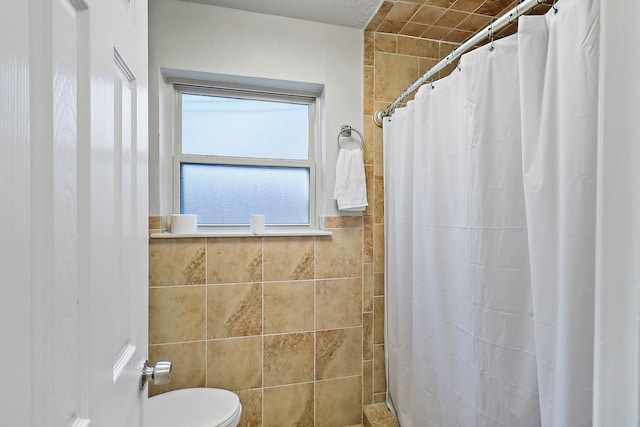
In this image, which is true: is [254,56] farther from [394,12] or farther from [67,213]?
[67,213]

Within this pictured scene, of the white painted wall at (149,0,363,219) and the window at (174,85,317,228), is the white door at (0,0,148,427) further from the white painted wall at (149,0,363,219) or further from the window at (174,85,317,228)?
the window at (174,85,317,228)

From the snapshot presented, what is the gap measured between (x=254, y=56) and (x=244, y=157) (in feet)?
1.85

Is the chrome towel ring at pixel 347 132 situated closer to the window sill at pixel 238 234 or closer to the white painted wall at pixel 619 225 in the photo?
the window sill at pixel 238 234

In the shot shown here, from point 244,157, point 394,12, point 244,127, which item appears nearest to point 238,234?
point 244,157

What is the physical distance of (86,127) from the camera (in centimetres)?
Result: 43

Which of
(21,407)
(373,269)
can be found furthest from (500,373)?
(21,407)

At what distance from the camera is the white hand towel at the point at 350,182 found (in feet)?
5.75

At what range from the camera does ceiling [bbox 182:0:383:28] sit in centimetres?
159

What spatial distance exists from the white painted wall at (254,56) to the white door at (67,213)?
1058mm

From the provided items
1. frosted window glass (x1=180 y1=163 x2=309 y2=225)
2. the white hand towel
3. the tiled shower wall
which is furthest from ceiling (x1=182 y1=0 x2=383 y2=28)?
frosted window glass (x1=180 y1=163 x2=309 y2=225)

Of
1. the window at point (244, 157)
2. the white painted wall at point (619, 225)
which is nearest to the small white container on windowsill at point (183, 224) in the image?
the window at point (244, 157)

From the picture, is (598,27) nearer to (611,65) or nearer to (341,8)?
(611,65)

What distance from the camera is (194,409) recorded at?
136cm

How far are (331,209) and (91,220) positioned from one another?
1.44 m
